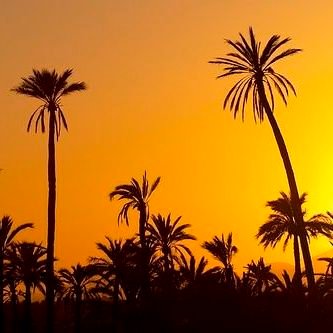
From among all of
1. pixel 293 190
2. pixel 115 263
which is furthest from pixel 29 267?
pixel 293 190

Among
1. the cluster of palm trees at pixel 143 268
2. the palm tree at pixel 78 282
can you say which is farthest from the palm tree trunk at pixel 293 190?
the palm tree at pixel 78 282

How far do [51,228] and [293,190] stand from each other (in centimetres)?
1688

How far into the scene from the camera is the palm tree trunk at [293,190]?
42812 millimetres

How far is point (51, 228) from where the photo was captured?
168ft

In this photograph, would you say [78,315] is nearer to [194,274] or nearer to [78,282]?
[78,282]

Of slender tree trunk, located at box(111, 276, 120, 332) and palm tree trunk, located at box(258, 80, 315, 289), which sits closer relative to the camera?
palm tree trunk, located at box(258, 80, 315, 289)

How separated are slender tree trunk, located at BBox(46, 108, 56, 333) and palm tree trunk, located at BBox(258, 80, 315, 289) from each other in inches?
606

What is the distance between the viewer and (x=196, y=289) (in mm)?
44219

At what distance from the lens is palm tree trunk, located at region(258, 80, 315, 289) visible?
42.8 metres

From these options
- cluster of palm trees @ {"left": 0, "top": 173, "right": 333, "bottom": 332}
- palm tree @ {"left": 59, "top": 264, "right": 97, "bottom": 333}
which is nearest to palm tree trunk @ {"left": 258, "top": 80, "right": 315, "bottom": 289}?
cluster of palm trees @ {"left": 0, "top": 173, "right": 333, "bottom": 332}

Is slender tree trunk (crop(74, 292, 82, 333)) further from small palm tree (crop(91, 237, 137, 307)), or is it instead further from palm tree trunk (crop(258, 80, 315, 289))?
palm tree trunk (crop(258, 80, 315, 289))

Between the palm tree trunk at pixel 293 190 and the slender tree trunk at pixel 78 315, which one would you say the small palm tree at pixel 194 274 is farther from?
the slender tree trunk at pixel 78 315

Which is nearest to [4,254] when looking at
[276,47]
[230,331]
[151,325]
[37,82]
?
[37,82]

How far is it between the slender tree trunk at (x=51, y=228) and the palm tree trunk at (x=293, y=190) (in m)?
15.4
